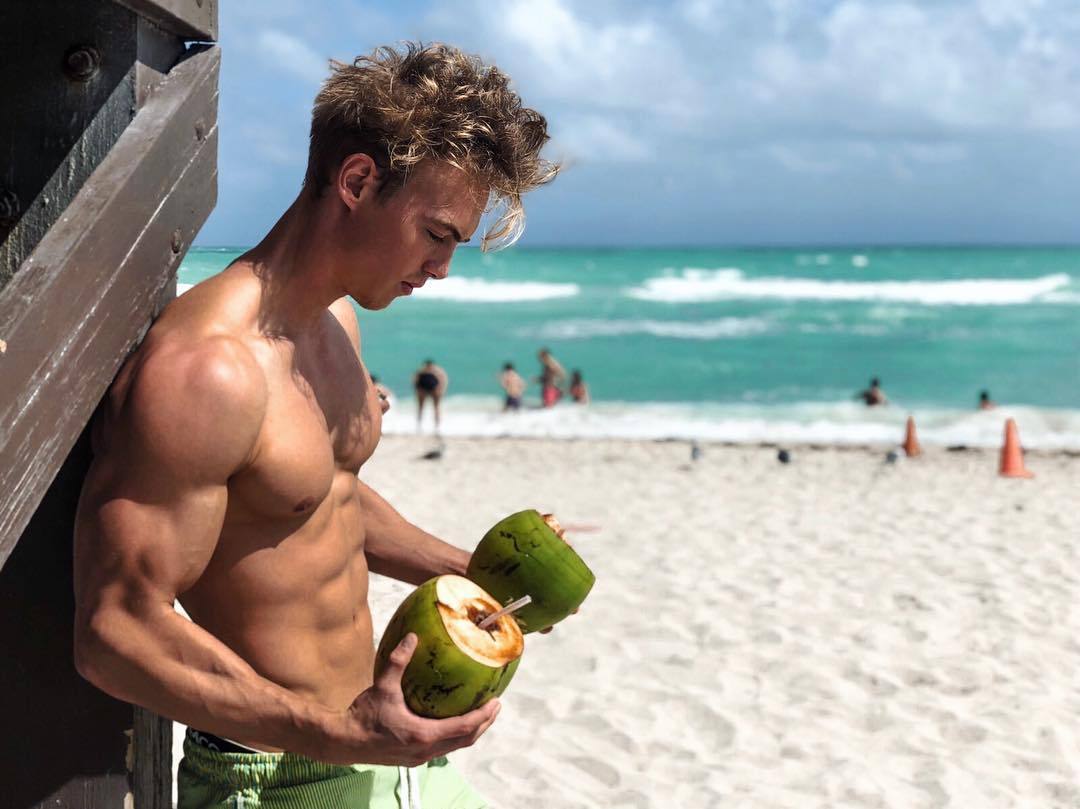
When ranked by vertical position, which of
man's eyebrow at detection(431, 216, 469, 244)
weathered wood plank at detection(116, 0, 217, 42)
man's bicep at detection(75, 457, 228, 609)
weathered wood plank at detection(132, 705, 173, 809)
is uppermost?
weathered wood plank at detection(116, 0, 217, 42)

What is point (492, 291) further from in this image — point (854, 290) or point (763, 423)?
point (763, 423)

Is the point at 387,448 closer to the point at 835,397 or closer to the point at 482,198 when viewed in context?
the point at 835,397

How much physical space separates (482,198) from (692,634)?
194 inches

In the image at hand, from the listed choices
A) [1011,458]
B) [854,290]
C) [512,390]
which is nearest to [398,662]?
[1011,458]

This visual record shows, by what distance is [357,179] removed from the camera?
1.92 metres

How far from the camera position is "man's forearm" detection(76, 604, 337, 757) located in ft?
5.30

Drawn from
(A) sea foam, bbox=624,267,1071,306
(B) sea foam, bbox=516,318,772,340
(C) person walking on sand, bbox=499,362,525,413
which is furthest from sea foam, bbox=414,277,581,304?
(C) person walking on sand, bbox=499,362,525,413

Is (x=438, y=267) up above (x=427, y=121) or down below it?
below

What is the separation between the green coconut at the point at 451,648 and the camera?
5.46 feet

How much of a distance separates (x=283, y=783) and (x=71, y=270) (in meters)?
0.99

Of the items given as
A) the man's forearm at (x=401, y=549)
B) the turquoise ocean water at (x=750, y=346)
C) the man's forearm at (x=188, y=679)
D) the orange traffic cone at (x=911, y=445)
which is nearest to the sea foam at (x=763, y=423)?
the turquoise ocean water at (x=750, y=346)

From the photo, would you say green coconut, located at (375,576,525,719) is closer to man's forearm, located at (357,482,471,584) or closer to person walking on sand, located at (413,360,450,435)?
man's forearm, located at (357,482,471,584)

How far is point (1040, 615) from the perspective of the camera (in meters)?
6.88

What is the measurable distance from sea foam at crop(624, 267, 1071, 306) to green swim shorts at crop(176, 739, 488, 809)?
136ft
